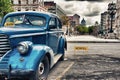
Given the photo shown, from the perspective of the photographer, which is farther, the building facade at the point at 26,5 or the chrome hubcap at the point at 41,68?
the building facade at the point at 26,5

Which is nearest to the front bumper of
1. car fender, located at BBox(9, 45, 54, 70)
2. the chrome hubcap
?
car fender, located at BBox(9, 45, 54, 70)

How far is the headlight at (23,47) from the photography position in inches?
307

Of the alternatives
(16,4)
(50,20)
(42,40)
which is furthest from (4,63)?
(16,4)

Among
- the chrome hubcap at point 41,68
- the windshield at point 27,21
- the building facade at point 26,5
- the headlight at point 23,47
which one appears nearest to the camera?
the headlight at point 23,47

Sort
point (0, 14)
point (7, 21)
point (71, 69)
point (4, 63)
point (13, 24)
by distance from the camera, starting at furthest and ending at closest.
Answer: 1. point (0, 14)
2. point (71, 69)
3. point (7, 21)
4. point (13, 24)
5. point (4, 63)

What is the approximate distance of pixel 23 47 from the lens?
784cm

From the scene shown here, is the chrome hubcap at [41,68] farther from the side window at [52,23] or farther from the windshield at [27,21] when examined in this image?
the side window at [52,23]

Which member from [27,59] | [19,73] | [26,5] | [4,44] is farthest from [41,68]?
[26,5]

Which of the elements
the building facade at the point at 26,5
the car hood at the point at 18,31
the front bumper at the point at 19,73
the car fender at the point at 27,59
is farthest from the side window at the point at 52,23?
the building facade at the point at 26,5

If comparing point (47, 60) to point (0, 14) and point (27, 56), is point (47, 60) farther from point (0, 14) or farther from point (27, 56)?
point (0, 14)

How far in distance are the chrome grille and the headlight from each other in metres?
0.39

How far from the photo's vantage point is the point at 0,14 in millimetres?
57031

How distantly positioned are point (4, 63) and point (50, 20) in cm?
323

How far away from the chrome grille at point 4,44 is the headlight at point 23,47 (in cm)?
39
